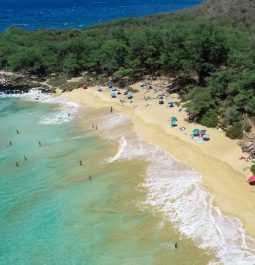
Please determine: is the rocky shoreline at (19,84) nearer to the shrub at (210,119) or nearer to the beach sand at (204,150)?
the beach sand at (204,150)

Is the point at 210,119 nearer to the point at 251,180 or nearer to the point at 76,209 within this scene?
the point at 251,180

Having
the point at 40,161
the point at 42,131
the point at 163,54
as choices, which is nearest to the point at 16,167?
the point at 40,161

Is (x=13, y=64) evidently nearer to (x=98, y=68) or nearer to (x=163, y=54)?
(x=98, y=68)

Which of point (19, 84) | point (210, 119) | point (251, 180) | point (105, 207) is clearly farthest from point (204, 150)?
point (19, 84)

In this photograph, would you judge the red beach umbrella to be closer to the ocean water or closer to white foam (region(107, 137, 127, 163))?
the ocean water

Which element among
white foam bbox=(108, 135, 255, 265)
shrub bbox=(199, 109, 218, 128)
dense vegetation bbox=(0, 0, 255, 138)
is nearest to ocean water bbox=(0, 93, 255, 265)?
white foam bbox=(108, 135, 255, 265)

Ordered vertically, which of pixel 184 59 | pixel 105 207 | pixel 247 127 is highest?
pixel 184 59
